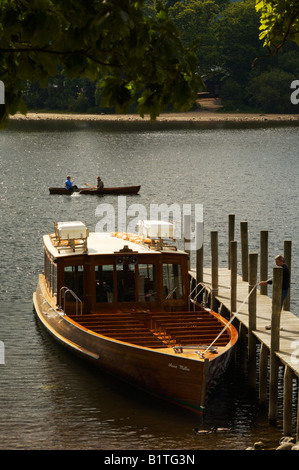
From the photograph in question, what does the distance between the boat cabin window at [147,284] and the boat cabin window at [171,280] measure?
0.36 meters

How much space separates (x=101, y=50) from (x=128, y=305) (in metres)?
16.6

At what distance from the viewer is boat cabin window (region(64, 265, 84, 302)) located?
26.7 m

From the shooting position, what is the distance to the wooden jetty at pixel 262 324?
21016 millimetres

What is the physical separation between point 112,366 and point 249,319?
156 inches

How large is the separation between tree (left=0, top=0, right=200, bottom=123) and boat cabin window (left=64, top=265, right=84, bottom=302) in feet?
51.1

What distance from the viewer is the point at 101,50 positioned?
10.5 m

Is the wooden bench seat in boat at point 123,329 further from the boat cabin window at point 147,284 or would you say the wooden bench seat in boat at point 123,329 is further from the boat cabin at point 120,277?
the boat cabin window at point 147,284

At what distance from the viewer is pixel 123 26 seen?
31.2ft

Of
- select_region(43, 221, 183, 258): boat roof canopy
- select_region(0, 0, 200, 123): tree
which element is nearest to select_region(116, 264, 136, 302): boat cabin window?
select_region(43, 221, 183, 258): boat roof canopy

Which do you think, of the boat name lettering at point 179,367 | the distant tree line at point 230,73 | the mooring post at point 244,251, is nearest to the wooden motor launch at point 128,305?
the boat name lettering at point 179,367
